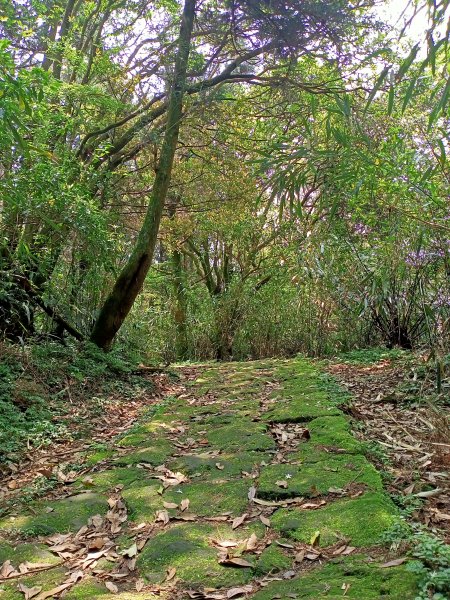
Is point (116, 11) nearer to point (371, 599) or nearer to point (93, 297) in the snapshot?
point (93, 297)

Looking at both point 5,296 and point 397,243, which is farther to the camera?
point 397,243

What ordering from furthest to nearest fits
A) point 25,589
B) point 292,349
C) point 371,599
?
point 292,349 < point 25,589 < point 371,599

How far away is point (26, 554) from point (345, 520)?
1.34m

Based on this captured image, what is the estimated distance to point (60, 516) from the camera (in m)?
2.63

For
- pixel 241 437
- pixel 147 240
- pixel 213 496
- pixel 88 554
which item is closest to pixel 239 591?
pixel 88 554

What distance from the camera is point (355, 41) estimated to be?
7184 mm

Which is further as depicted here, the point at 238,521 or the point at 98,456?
the point at 98,456

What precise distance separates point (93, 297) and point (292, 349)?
386cm

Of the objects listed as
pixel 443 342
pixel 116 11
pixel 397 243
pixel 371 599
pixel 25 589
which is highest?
pixel 116 11

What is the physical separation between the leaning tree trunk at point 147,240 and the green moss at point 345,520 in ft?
16.1

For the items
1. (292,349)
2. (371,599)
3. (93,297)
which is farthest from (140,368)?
(371,599)

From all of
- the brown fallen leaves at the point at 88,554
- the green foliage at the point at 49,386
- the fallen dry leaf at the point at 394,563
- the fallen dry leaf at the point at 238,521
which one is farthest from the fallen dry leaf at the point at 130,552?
the green foliage at the point at 49,386

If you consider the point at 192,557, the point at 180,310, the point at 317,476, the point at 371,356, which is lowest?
the point at 192,557

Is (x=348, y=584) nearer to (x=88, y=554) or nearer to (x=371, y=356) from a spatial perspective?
(x=88, y=554)
